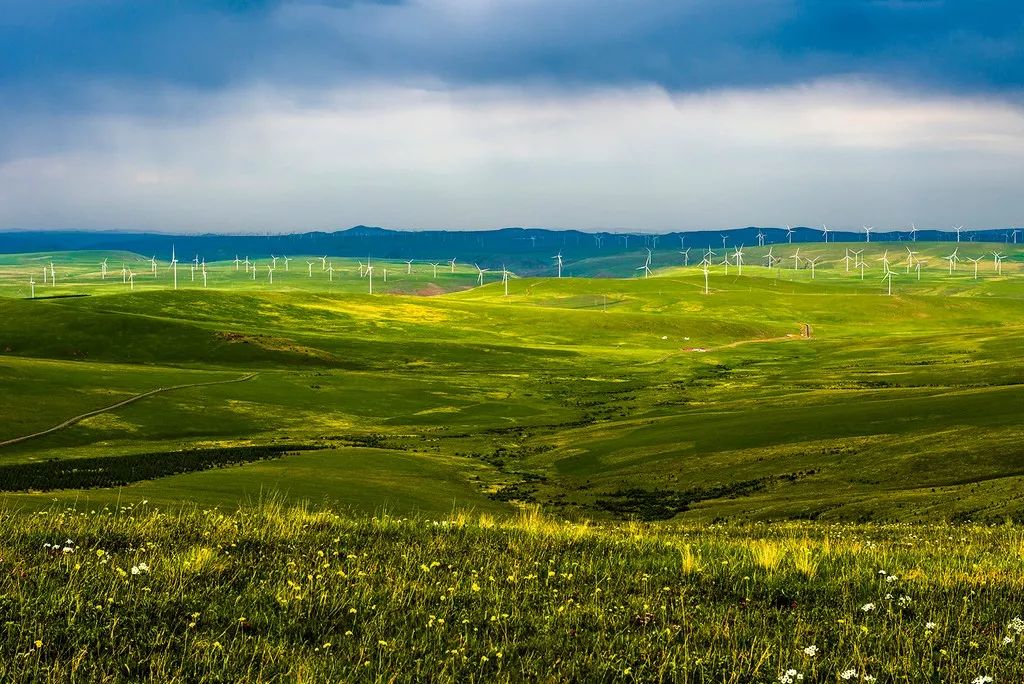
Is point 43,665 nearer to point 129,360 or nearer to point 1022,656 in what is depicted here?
point 1022,656

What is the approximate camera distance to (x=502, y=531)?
1812 cm

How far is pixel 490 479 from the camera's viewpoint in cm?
6538

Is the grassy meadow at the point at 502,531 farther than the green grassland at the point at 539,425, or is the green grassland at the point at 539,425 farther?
the green grassland at the point at 539,425

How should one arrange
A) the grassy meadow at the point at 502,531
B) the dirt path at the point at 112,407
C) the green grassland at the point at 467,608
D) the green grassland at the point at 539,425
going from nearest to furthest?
the green grassland at the point at 467,608 → the grassy meadow at the point at 502,531 → the green grassland at the point at 539,425 → the dirt path at the point at 112,407

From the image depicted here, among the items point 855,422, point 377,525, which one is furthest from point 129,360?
point 377,525

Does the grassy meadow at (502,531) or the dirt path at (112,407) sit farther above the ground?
the grassy meadow at (502,531)

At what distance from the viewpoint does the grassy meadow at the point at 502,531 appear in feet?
33.9

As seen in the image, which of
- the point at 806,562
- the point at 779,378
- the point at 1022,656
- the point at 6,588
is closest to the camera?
the point at 1022,656

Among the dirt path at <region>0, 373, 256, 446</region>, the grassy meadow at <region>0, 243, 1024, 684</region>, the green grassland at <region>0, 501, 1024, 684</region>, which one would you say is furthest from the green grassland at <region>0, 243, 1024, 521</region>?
the green grassland at <region>0, 501, 1024, 684</region>

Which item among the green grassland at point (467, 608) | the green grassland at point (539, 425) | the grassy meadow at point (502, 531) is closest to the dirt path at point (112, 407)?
the grassy meadow at point (502, 531)

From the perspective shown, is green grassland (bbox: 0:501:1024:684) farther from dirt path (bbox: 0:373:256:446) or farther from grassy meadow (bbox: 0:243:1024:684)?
dirt path (bbox: 0:373:256:446)

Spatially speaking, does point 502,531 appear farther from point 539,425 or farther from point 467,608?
point 539,425

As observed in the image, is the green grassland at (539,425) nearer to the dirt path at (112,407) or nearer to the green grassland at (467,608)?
the dirt path at (112,407)

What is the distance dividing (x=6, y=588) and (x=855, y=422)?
66089 mm
